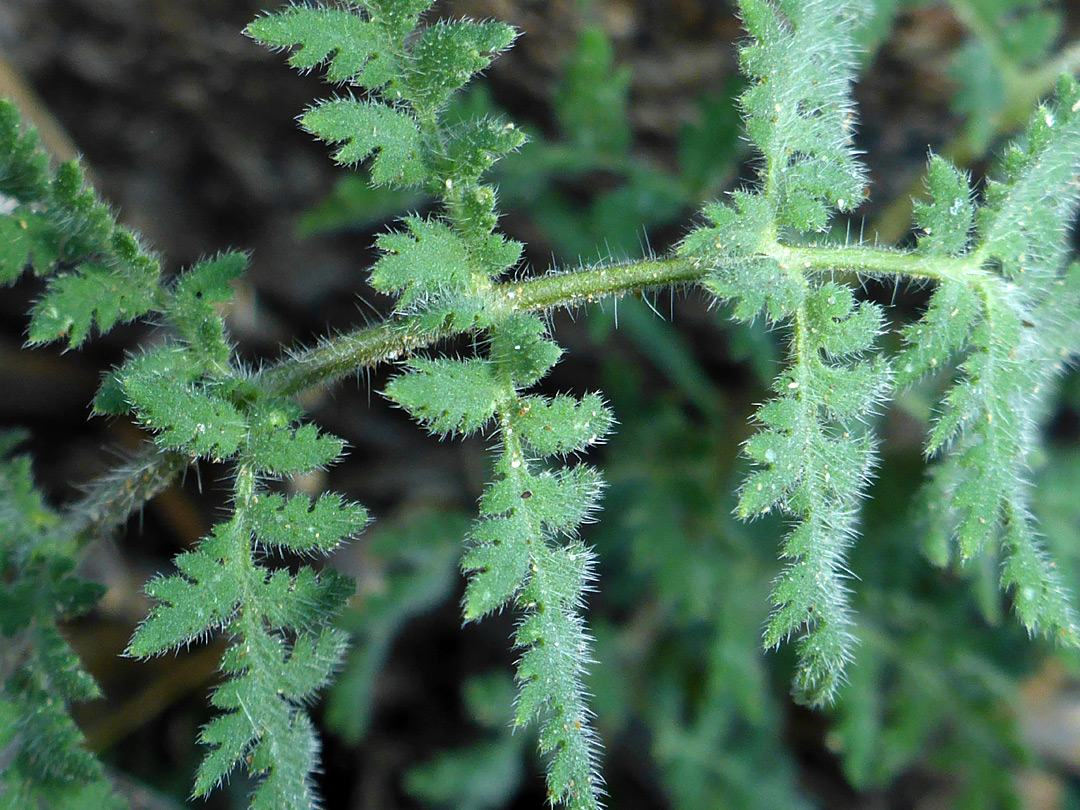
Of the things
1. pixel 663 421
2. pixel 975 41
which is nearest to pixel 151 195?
pixel 663 421

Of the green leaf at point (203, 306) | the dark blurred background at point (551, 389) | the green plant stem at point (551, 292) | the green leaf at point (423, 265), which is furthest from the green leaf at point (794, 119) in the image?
the green leaf at point (203, 306)

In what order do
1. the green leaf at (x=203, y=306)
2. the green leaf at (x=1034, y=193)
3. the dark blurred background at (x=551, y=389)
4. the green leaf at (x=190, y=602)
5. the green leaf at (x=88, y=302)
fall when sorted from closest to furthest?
the green leaf at (x=190, y=602), the green leaf at (x=88, y=302), the green leaf at (x=203, y=306), the green leaf at (x=1034, y=193), the dark blurred background at (x=551, y=389)

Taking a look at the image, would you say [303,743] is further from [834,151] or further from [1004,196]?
[1004,196]

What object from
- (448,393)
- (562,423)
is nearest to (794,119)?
(562,423)

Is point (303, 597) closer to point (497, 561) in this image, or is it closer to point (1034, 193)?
point (497, 561)

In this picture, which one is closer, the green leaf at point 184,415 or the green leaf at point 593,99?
the green leaf at point 184,415

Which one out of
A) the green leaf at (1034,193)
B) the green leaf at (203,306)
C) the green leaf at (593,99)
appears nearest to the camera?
the green leaf at (203,306)

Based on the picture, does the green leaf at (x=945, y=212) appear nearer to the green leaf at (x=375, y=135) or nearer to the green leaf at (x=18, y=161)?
the green leaf at (x=375, y=135)

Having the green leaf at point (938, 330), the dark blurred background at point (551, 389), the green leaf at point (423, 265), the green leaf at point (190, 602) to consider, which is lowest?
the dark blurred background at point (551, 389)
